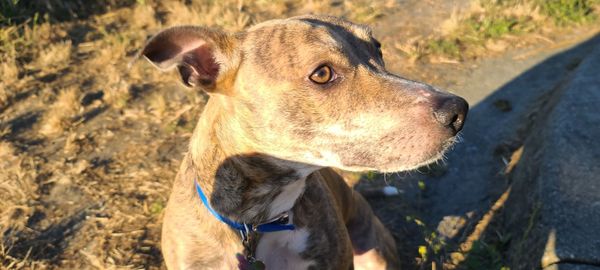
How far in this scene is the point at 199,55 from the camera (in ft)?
10.9

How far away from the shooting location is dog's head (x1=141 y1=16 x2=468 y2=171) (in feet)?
9.82

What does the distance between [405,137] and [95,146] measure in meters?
4.71

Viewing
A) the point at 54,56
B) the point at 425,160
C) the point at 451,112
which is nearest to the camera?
the point at 451,112

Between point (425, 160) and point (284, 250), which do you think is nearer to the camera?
point (425, 160)

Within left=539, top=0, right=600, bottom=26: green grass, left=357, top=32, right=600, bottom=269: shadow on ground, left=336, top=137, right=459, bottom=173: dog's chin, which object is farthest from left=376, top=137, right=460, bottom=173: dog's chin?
left=539, top=0, right=600, bottom=26: green grass

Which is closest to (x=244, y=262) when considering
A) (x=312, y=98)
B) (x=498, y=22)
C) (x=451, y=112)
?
(x=312, y=98)

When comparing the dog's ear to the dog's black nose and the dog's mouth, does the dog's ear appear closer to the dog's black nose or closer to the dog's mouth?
the dog's mouth

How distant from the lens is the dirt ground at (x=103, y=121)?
5.37 m

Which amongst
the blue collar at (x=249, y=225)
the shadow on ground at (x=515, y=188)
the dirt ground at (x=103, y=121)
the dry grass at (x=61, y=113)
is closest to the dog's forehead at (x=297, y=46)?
the blue collar at (x=249, y=225)

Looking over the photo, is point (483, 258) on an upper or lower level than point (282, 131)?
lower

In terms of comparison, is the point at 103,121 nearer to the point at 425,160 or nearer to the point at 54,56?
the point at 54,56

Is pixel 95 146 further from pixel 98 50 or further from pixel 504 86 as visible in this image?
pixel 504 86

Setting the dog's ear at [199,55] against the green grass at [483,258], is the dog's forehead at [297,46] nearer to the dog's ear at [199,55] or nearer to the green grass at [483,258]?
the dog's ear at [199,55]

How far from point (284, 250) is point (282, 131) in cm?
101
